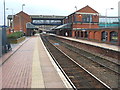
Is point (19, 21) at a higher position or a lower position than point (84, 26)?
higher

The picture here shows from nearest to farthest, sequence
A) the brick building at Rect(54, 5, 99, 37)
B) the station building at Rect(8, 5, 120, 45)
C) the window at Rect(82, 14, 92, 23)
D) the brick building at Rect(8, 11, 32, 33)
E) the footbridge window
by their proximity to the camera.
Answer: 1. the footbridge window
2. the station building at Rect(8, 5, 120, 45)
3. the brick building at Rect(54, 5, 99, 37)
4. the window at Rect(82, 14, 92, 23)
5. the brick building at Rect(8, 11, 32, 33)

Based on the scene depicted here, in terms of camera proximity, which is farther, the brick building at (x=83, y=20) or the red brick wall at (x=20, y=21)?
the red brick wall at (x=20, y=21)

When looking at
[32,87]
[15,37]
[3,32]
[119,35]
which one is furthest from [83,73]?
[15,37]

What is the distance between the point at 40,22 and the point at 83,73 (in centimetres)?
8351

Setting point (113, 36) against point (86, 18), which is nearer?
point (113, 36)

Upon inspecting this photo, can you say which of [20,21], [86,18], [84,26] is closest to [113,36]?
[84,26]

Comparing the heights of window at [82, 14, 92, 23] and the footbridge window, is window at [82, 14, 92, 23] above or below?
above

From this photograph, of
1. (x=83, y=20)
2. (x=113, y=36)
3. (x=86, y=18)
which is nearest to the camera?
(x=113, y=36)

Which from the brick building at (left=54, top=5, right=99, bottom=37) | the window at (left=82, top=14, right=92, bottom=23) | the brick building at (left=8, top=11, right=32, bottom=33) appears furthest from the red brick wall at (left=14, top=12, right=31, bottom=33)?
the window at (left=82, top=14, right=92, bottom=23)

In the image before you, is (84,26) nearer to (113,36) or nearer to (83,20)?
(83,20)

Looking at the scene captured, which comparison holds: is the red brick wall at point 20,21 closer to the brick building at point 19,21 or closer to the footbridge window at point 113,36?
the brick building at point 19,21

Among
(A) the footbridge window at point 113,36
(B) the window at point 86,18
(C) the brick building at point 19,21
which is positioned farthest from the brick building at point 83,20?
(A) the footbridge window at point 113,36

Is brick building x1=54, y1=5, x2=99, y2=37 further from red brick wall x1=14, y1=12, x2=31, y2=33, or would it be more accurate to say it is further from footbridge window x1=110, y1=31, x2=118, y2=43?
footbridge window x1=110, y1=31, x2=118, y2=43

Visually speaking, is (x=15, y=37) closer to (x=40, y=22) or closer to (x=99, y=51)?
(x=99, y=51)
